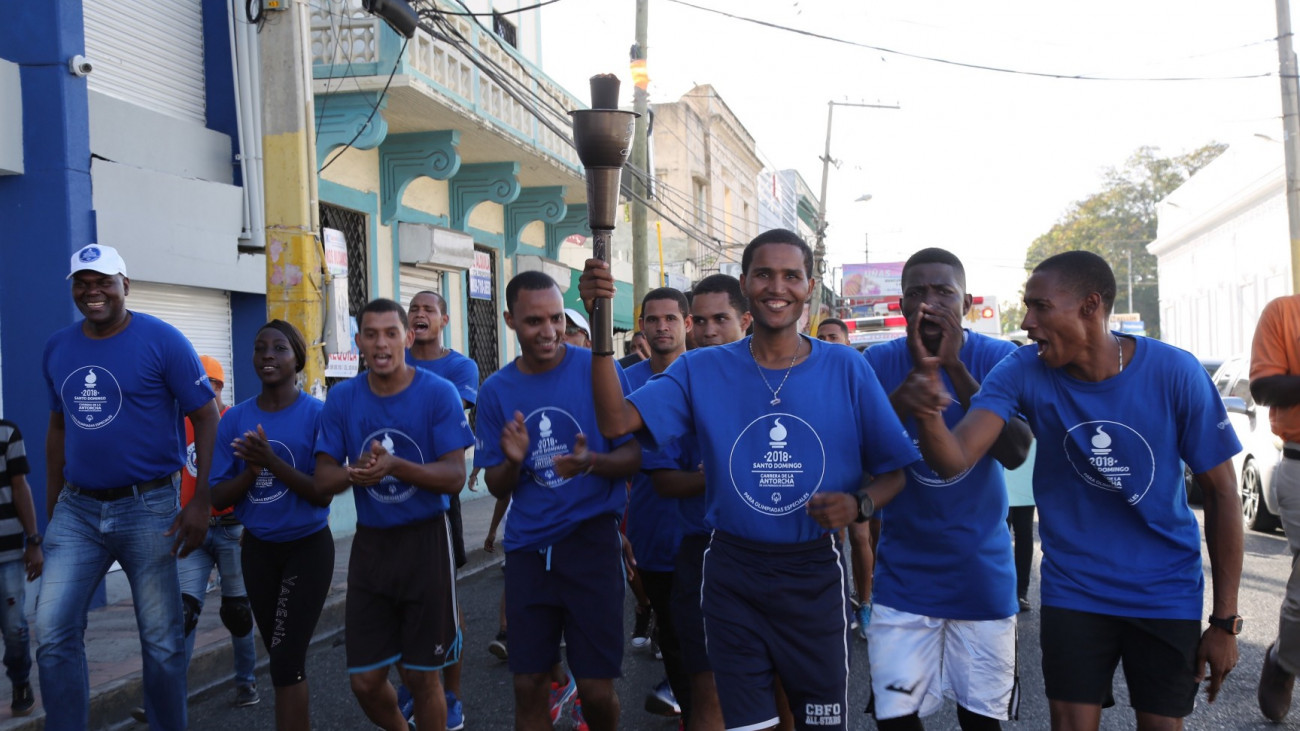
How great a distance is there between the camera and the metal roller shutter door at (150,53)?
9172mm

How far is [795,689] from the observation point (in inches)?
134

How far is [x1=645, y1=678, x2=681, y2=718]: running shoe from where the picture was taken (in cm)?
556

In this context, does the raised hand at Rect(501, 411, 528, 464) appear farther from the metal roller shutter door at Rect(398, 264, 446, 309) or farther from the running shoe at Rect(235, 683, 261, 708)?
the metal roller shutter door at Rect(398, 264, 446, 309)

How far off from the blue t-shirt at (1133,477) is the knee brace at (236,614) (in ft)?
12.2

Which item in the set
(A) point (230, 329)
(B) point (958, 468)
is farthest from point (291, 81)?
(B) point (958, 468)

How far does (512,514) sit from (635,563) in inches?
32.6

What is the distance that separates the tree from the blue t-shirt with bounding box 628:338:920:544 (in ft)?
214

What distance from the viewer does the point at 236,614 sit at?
5500 mm

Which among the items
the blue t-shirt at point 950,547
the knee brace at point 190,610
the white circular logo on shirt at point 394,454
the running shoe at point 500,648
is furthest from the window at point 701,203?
the blue t-shirt at point 950,547

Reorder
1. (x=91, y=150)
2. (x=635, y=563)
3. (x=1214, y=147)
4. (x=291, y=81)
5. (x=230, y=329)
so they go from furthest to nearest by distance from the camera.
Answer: (x=1214, y=147) < (x=230, y=329) < (x=91, y=150) < (x=291, y=81) < (x=635, y=563)

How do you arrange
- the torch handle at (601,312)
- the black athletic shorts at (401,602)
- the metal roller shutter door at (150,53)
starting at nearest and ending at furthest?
the torch handle at (601,312) < the black athletic shorts at (401,602) < the metal roller shutter door at (150,53)

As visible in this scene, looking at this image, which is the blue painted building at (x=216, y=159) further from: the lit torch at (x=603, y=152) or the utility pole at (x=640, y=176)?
the lit torch at (x=603, y=152)

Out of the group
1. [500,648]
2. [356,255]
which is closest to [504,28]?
[356,255]

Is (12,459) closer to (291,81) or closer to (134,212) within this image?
(291,81)
